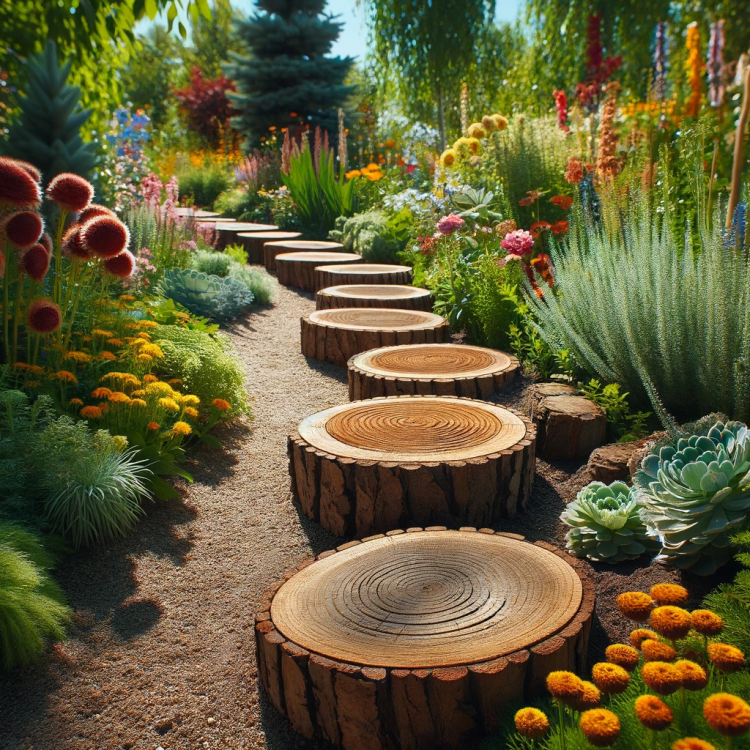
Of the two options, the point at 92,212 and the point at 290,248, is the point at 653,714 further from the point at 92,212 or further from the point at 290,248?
the point at 290,248

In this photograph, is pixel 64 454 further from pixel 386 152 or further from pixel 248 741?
pixel 386 152

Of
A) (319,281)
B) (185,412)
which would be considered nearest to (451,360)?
(185,412)

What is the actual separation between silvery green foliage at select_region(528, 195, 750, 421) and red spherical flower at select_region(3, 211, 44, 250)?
2.38 m

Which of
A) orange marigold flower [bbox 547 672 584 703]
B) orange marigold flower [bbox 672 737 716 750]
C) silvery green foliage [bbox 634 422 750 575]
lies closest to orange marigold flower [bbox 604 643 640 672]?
orange marigold flower [bbox 547 672 584 703]

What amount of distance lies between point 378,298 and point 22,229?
3.18 m

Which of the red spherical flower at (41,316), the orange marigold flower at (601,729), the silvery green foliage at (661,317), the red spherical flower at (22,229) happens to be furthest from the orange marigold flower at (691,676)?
the red spherical flower at (22,229)

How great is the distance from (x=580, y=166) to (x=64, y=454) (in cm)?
325

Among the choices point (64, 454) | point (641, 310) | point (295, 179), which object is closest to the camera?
point (64, 454)

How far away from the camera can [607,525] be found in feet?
7.36

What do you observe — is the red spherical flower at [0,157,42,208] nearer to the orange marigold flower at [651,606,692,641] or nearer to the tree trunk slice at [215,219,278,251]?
the orange marigold flower at [651,606,692,641]

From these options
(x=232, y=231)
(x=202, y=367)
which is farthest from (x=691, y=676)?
(x=232, y=231)

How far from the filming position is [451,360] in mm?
3910

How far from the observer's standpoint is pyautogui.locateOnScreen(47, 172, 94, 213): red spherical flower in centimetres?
297

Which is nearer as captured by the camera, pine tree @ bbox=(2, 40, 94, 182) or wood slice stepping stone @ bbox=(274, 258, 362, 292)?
pine tree @ bbox=(2, 40, 94, 182)
